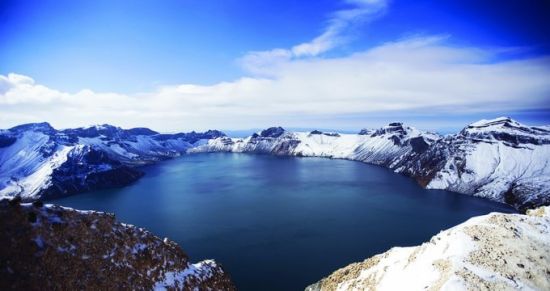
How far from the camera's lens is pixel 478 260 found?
3597cm

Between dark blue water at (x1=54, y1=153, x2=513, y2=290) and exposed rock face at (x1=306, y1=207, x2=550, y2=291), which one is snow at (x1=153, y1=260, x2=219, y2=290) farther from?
dark blue water at (x1=54, y1=153, x2=513, y2=290)

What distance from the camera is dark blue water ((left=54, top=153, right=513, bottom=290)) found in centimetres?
8444

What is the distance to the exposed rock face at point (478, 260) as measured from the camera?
33.3m

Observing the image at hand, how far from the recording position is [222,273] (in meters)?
53.9

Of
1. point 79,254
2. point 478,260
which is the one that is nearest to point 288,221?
point 478,260

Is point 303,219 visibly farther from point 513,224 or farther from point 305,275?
point 513,224

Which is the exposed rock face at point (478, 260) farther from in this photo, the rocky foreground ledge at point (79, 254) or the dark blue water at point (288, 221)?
the dark blue water at point (288, 221)

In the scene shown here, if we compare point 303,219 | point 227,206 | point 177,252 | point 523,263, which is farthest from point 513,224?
point 227,206

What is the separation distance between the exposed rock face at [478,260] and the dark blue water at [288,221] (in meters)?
33.2

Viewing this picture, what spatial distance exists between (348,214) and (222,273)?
90.4 m

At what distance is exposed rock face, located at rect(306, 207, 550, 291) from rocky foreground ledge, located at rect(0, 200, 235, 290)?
27187 millimetres

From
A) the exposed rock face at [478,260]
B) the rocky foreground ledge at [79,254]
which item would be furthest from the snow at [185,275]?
the exposed rock face at [478,260]

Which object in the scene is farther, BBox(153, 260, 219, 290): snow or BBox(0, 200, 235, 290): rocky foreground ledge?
BBox(153, 260, 219, 290): snow

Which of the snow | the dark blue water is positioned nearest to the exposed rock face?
the snow
